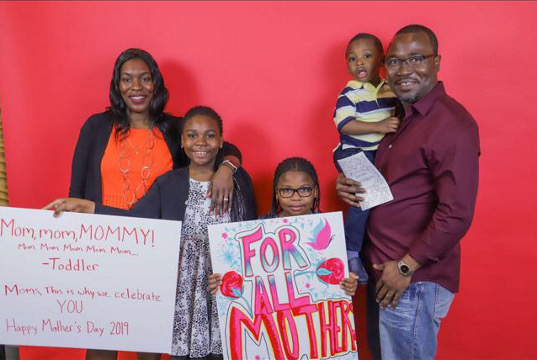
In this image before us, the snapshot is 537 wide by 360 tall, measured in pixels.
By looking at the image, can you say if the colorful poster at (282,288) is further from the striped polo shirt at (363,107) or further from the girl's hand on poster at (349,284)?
the striped polo shirt at (363,107)

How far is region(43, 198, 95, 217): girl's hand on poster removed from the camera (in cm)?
176

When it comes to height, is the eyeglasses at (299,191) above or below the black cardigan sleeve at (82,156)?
below

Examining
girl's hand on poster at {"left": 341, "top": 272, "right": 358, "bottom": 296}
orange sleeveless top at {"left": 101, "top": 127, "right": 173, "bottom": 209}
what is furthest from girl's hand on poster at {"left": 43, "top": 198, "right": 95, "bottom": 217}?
girl's hand on poster at {"left": 341, "top": 272, "right": 358, "bottom": 296}

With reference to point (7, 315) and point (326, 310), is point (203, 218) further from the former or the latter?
point (7, 315)

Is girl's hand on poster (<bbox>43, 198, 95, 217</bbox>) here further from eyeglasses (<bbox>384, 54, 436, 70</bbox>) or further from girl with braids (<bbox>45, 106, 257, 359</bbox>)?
eyeglasses (<bbox>384, 54, 436, 70</bbox>)

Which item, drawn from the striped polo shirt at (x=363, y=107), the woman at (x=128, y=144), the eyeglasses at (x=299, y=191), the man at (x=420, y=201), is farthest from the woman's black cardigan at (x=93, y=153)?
the man at (x=420, y=201)

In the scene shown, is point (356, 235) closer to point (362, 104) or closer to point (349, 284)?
point (349, 284)

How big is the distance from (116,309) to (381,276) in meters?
0.95

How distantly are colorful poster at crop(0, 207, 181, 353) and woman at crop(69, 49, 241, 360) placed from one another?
0.94 ft

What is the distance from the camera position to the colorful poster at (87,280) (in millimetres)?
1760

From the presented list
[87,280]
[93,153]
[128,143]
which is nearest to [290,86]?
[128,143]

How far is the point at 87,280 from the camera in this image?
1.80 meters

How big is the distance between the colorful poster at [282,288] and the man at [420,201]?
169 millimetres

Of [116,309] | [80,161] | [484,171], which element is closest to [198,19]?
[80,161]
